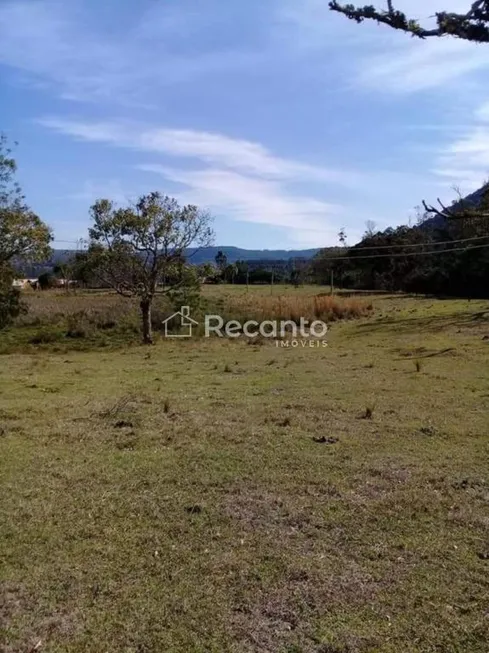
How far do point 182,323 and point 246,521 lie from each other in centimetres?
1337

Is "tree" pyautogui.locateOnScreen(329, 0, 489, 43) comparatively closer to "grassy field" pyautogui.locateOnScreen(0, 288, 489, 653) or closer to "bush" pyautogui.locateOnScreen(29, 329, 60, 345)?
"grassy field" pyautogui.locateOnScreen(0, 288, 489, 653)

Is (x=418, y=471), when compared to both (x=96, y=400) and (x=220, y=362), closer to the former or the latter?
(x=96, y=400)

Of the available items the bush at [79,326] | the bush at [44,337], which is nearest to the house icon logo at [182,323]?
the bush at [79,326]

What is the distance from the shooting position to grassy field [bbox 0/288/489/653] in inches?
85.0

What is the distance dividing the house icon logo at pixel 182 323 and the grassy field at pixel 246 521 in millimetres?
8650

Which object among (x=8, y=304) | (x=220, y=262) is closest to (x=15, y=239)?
(x=8, y=304)

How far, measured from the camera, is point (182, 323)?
645 inches

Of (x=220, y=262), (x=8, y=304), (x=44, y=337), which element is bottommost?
(x=44, y=337)

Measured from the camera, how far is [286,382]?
8.09 metres

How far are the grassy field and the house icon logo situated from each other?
8650mm

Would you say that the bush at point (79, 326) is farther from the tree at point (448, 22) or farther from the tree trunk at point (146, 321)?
the tree at point (448, 22)

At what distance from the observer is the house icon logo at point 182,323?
15.9 metres

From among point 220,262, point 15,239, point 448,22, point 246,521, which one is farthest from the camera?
point 220,262

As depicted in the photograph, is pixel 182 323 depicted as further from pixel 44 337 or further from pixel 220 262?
pixel 220 262
